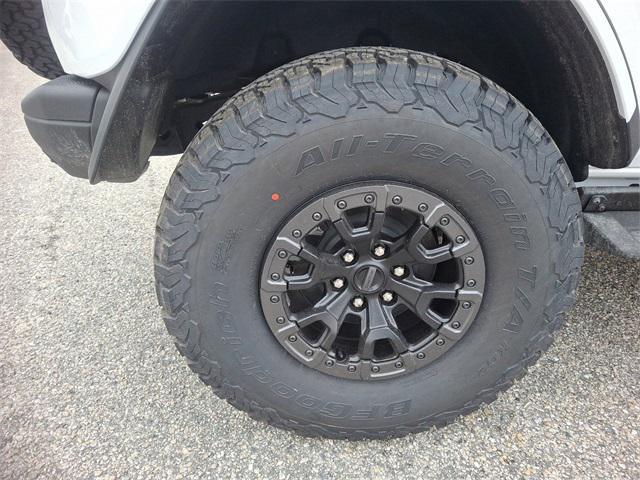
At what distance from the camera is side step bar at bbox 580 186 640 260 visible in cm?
173

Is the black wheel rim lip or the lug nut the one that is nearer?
the black wheel rim lip

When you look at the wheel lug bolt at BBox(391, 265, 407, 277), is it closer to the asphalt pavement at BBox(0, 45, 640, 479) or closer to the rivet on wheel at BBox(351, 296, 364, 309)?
the rivet on wheel at BBox(351, 296, 364, 309)

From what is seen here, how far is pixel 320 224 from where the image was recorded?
1532 millimetres

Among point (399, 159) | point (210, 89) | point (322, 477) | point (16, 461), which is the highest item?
point (399, 159)

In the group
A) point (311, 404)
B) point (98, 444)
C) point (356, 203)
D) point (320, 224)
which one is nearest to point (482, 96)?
point (356, 203)

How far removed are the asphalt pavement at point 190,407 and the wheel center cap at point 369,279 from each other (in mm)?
676

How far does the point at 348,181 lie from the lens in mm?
1474

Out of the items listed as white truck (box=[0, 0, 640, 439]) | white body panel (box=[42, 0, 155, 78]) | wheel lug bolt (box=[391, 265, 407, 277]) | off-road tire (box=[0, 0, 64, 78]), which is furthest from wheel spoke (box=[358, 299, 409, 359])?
off-road tire (box=[0, 0, 64, 78])

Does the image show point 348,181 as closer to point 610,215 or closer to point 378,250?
point 378,250

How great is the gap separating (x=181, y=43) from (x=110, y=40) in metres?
0.31

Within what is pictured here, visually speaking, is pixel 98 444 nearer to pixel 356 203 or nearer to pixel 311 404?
pixel 311 404

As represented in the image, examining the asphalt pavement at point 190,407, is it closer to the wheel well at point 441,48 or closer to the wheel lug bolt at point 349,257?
the wheel lug bolt at point 349,257

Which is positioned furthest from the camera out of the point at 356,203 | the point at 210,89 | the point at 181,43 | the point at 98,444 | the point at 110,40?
the point at 210,89

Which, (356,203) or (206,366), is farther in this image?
(206,366)
